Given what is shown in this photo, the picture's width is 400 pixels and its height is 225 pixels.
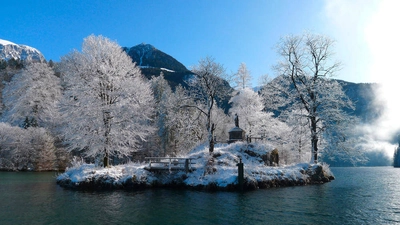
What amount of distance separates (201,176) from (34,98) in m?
46.7

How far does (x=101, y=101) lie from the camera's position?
82.8ft

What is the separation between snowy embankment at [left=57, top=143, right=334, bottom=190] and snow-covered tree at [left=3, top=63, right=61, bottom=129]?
34.7 m

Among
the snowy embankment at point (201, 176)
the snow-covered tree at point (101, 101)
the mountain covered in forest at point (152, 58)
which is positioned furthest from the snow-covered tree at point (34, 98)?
the mountain covered in forest at point (152, 58)

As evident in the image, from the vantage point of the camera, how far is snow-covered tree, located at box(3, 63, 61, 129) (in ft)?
174

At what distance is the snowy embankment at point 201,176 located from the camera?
2232 cm

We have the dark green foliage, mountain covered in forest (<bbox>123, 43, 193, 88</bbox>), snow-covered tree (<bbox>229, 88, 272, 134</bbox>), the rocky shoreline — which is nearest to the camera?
the rocky shoreline

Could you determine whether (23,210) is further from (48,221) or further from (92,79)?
(92,79)

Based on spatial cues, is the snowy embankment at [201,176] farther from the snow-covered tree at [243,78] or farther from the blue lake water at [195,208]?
the snow-covered tree at [243,78]

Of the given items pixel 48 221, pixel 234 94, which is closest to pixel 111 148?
pixel 48 221

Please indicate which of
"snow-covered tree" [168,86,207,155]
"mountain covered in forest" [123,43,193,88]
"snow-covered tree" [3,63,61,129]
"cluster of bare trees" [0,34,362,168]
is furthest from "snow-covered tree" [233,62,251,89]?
"mountain covered in forest" [123,43,193,88]

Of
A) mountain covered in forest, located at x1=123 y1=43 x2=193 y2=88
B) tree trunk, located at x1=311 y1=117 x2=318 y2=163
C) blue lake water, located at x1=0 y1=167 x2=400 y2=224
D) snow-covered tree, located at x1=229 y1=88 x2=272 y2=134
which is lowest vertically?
blue lake water, located at x1=0 y1=167 x2=400 y2=224

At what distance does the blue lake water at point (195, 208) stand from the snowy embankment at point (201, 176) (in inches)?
81.0

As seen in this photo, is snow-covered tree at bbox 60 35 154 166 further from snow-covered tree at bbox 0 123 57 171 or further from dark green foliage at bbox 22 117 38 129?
dark green foliage at bbox 22 117 38 129

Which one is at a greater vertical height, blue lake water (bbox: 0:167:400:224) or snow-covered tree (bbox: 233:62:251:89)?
snow-covered tree (bbox: 233:62:251:89)
